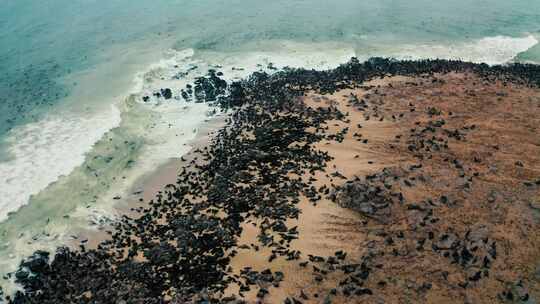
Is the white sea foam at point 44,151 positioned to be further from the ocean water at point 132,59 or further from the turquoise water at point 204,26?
the turquoise water at point 204,26

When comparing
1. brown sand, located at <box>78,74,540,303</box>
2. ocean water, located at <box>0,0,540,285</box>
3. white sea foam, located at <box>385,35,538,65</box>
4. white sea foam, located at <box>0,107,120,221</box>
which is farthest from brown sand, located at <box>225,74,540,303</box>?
white sea foam, located at <box>0,107,120,221</box>

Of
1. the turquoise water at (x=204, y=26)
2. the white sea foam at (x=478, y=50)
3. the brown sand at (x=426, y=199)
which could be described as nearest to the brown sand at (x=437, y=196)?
the brown sand at (x=426, y=199)

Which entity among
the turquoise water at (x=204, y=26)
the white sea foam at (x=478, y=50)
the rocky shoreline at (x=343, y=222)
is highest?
the turquoise water at (x=204, y=26)

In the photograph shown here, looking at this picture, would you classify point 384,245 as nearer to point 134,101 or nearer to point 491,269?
point 491,269

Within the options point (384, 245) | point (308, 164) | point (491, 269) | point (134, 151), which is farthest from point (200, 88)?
point (491, 269)

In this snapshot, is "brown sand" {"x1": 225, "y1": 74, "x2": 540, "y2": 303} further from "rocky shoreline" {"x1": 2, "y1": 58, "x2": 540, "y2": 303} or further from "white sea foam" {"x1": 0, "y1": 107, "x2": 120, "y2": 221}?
"white sea foam" {"x1": 0, "y1": 107, "x2": 120, "y2": 221}

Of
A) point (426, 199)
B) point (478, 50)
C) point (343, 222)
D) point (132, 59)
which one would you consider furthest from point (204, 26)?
point (426, 199)
